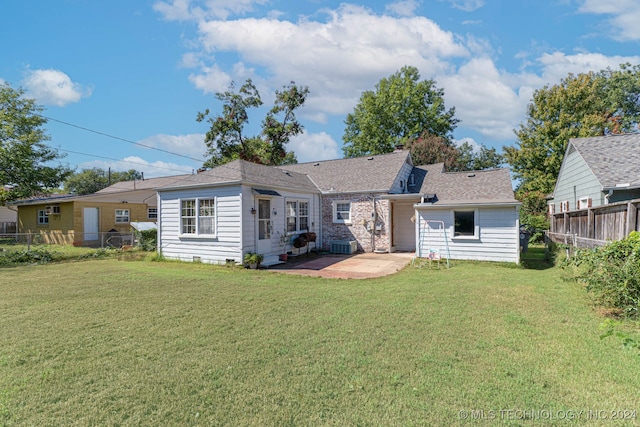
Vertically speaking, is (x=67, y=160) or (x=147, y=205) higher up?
(x=67, y=160)

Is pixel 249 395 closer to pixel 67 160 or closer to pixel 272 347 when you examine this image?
pixel 272 347

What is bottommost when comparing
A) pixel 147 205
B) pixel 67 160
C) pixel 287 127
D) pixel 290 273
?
pixel 290 273

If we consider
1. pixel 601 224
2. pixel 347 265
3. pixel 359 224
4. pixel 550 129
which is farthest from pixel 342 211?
pixel 550 129

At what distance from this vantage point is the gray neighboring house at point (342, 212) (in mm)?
11820

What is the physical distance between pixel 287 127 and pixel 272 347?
93.0 feet

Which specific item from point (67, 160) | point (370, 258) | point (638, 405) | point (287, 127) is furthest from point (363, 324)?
point (67, 160)

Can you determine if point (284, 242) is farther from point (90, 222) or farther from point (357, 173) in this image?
point (90, 222)

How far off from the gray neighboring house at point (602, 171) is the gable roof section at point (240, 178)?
1098 cm

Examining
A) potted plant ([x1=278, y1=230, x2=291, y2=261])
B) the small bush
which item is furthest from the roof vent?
the small bush

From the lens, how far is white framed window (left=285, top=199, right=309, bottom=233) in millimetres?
14234

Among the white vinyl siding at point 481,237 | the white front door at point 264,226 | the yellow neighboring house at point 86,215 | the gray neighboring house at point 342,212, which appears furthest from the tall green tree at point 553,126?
the yellow neighboring house at point 86,215

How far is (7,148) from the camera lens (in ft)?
83.6

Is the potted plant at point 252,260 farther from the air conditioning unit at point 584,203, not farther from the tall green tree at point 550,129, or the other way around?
the tall green tree at point 550,129

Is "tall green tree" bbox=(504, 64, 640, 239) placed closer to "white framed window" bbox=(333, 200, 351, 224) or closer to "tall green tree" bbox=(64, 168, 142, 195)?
"white framed window" bbox=(333, 200, 351, 224)
